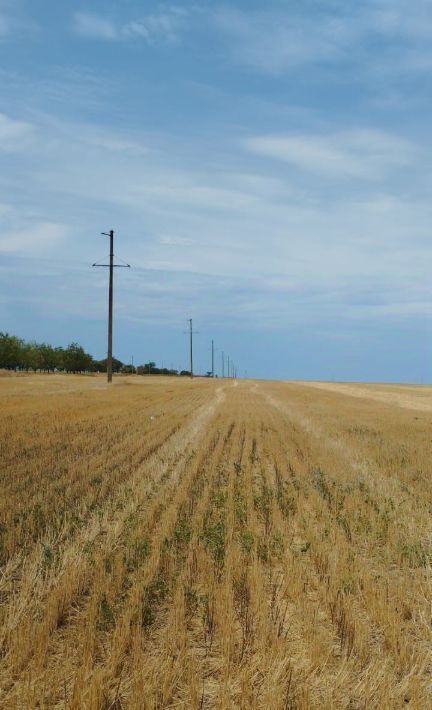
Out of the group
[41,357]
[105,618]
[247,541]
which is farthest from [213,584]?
[41,357]

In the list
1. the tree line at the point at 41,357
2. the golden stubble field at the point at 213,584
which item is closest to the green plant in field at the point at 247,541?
the golden stubble field at the point at 213,584

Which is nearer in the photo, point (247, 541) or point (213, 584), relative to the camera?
point (213, 584)

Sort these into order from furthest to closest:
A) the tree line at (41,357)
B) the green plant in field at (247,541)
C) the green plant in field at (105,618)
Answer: the tree line at (41,357)
the green plant in field at (247,541)
the green plant in field at (105,618)

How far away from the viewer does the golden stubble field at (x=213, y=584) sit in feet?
13.1

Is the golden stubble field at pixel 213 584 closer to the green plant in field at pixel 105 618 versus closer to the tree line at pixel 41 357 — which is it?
the green plant in field at pixel 105 618

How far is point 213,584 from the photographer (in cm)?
569

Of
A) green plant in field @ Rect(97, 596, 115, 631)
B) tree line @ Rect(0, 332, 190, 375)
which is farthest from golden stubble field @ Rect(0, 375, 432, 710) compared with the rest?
tree line @ Rect(0, 332, 190, 375)

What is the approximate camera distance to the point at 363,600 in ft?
17.8

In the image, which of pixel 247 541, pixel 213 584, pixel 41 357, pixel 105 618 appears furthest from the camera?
pixel 41 357

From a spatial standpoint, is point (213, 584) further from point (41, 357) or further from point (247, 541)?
point (41, 357)

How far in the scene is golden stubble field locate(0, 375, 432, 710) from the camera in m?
4.00

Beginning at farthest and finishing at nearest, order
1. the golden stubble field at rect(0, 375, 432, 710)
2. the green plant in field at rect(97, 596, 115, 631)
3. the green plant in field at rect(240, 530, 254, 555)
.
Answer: the green plant in field at rect(240, 530, 254, 555) < the green plant in field at rect(97, 596, 115, 631) < the golden stubble field at rect(0, 375, 432, 710)

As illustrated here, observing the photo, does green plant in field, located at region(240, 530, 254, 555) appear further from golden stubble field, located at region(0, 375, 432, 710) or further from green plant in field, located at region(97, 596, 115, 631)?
green plant in field, located at region(97, 596, 115, 631)

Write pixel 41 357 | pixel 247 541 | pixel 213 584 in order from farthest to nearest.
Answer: pixel 41 357 < pixel 247 541 < pixel 213 584
